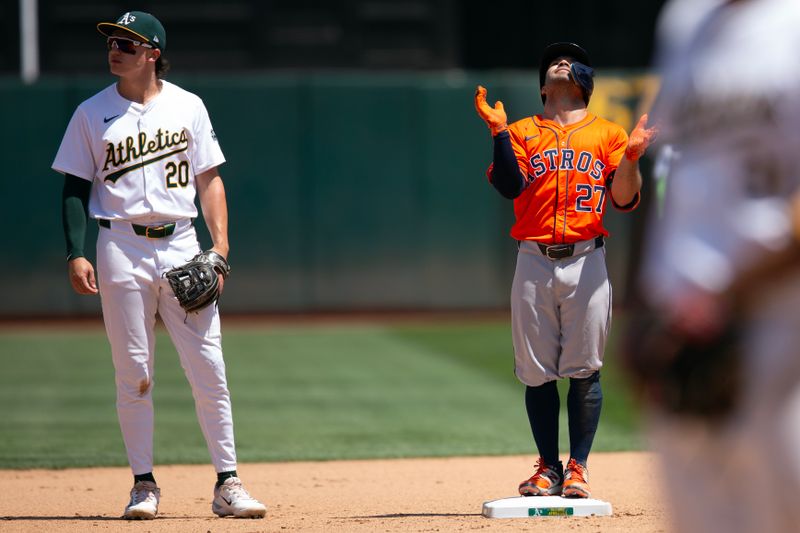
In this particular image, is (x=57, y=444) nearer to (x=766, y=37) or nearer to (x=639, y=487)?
(x=639, y=487)

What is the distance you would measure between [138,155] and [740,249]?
326 centimetres

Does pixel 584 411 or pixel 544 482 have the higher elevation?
pixel 584 411

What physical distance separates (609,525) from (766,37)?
2.82 metres

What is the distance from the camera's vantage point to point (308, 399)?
8.71 meters

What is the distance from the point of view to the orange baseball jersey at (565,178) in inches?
189

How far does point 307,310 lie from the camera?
13625 millimetres

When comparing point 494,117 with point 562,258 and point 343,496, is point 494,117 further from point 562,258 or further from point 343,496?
point 343,496

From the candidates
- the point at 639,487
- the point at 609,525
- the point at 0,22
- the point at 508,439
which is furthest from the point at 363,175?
the point at 609,525

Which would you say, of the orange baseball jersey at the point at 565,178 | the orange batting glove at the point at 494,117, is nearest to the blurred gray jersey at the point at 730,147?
the orange batting glove at the point at 494,117

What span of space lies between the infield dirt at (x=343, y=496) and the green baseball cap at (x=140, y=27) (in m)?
1.86

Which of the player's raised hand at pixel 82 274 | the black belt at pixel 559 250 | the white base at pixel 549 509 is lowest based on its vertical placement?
the white base at pixel 549 509

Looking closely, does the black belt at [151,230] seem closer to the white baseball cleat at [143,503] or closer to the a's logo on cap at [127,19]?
the a's logo on cap at [127,19]

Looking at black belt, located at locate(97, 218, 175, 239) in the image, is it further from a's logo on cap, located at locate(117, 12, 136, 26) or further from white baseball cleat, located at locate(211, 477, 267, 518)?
white baseball cleat, located at locate(211, 477, 267, 518)

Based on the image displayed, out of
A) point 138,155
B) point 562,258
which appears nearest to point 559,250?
point 562,258
